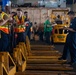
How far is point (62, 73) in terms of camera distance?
329 inches

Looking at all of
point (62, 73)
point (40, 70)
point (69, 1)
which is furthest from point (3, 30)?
point (69, 1)

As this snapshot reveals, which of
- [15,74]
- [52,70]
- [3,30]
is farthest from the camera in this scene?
[3,30]

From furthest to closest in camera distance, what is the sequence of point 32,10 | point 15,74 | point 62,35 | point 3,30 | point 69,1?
point 69,1
point 32,10
point 62,35
point 3,30
point 15,74

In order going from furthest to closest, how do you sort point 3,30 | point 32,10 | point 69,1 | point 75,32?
point 69,1
point 32,10
point 75,32
point 3,30

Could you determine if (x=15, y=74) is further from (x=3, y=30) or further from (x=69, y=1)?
(x=69, y=1)

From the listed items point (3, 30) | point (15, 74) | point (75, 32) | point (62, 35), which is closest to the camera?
point (15, 74)

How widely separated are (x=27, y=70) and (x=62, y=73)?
3.35 feet

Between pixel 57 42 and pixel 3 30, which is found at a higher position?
pixel 3 30

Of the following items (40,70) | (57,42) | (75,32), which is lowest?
(57,42)

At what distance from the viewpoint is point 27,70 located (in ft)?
29.2

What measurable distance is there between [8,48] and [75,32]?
2.08 m

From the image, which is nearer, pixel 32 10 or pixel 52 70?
pixel 52 70

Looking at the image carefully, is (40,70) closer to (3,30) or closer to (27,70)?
(27,70)

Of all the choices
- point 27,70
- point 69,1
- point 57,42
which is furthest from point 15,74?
point 69,1
